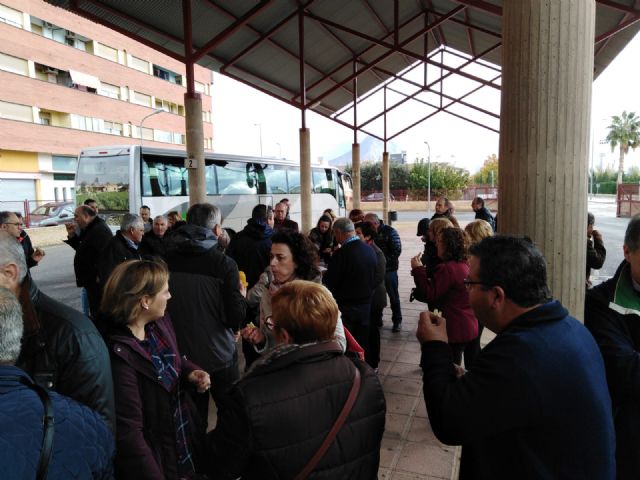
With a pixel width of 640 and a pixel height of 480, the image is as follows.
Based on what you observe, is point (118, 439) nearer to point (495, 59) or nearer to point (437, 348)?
point (437, 348)

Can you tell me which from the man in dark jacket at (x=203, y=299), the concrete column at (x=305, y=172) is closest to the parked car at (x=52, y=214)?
the concrete column at (x=305, y=172)

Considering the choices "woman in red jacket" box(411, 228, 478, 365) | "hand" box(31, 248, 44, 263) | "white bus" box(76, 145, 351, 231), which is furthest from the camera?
"white bus" box(76, 145, 351, 231)

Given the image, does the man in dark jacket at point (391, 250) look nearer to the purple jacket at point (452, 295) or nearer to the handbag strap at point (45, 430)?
the purple jacket at point (452, 295)

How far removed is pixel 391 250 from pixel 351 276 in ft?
7.51

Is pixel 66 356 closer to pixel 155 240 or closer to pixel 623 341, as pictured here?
pixel 623 341

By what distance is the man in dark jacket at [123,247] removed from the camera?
16.2ft

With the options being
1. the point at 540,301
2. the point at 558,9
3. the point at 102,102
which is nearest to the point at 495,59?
the point at 558,9

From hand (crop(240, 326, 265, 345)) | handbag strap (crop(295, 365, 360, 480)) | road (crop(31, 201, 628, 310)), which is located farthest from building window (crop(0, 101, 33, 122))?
handbag strap (crop(295, 365, 360, 480))

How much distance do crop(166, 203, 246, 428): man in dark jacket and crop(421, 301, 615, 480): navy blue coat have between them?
192cm

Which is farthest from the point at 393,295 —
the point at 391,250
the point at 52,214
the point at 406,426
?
the point at 52,214

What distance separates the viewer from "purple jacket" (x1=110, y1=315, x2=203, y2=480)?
179 centimetres

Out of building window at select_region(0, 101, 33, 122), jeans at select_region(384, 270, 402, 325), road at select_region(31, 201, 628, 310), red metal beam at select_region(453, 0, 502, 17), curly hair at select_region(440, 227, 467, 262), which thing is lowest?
road at select_region(31, 201, 628, 310)

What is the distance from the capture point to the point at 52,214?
83.0ft

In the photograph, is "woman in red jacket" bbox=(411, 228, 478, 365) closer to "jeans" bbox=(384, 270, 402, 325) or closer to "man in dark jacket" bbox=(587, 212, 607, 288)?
"man in dark jacket" bbox=(587, 212, 607, 288)
